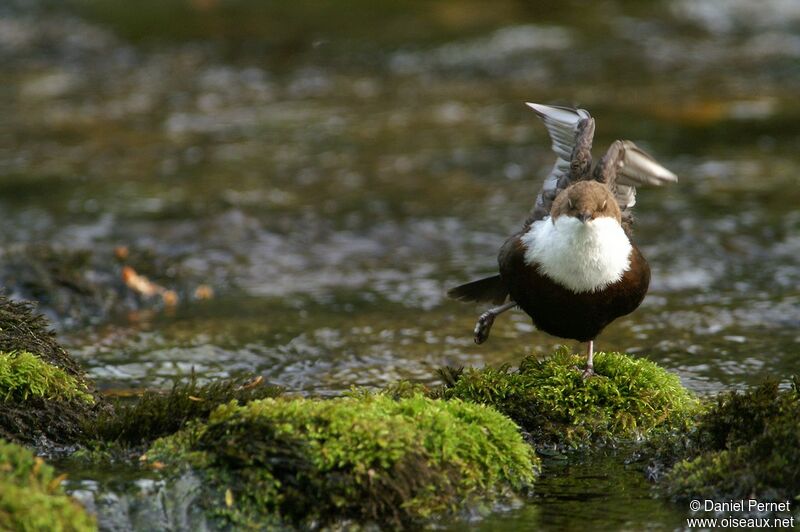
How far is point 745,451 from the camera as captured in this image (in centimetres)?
379

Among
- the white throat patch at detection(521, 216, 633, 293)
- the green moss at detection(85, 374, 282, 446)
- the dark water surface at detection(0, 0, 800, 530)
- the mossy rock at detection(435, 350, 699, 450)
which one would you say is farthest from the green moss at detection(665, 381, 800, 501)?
the green moss at detection(85, 374, 282, 446)

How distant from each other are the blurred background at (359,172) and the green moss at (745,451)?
54.1 inches

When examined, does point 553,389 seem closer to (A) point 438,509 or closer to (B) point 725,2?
(A) point 438,509

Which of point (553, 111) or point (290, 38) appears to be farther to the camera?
point (290, 38)

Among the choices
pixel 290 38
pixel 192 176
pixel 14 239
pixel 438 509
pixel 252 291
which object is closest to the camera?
pixel 438 509

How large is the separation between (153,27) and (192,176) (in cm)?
727

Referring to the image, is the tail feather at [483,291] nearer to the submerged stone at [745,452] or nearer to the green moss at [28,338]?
the submerged stone at [745,452]

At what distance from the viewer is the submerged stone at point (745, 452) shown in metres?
3.64

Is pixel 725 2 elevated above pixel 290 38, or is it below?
above

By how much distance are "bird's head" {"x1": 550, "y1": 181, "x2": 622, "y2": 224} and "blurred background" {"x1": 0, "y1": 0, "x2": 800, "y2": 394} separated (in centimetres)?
140

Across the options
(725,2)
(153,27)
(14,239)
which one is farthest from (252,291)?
(725,2)

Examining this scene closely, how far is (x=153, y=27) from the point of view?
17484 mm

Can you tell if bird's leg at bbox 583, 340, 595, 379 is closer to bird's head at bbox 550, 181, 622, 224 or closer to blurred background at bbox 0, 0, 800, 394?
bird's head at bbox 550, 181, 622, 224

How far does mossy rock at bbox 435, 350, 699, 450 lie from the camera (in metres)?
4.48
